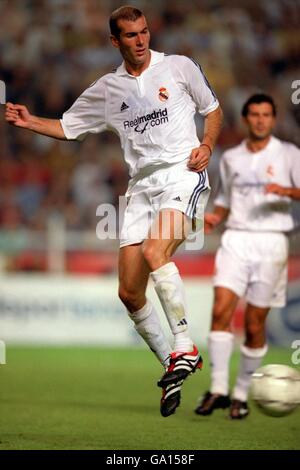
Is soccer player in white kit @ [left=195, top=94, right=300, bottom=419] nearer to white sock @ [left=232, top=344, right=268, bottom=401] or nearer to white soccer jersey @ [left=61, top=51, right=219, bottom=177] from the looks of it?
white sock @ [left=232, top=344, right=268, bottom=401]

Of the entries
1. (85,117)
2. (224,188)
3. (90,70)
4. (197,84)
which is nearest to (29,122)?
(85,117)

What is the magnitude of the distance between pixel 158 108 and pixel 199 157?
1.68 ft

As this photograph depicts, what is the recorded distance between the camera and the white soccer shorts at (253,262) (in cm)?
910

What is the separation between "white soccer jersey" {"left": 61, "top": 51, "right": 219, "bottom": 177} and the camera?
23.7 feet

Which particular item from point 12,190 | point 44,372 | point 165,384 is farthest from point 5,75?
point 165,384

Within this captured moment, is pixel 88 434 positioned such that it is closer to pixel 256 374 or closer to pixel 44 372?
pixel 256 374

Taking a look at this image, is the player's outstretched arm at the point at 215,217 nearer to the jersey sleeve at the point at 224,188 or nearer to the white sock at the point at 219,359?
the jersey sleeve at the point at 224,188

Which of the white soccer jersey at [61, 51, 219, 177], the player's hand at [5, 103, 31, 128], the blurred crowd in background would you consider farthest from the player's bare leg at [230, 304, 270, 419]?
the blurred crowd in background

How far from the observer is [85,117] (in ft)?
25.4

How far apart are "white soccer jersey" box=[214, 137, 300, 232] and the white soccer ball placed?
78.1 inches

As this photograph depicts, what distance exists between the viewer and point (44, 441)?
7.11 metres

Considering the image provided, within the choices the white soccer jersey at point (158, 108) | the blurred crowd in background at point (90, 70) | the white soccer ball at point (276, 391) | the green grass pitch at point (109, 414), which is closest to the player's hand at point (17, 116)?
the white soccer jersey at point (158, 108)

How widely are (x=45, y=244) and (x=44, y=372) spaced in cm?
356

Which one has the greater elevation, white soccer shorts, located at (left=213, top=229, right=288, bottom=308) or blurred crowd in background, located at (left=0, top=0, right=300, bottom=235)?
blurred crowd in background, located at (left=0, top=0, right=300, bottom=235)
